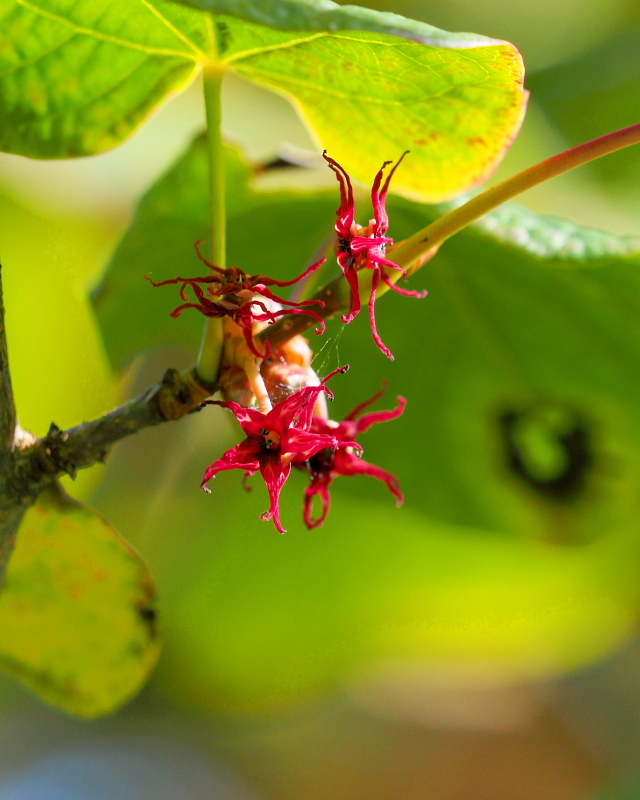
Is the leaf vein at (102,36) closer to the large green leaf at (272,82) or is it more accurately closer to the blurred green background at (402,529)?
the large green leaf at (272,82)

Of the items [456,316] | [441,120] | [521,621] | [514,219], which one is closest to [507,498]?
[456,316]

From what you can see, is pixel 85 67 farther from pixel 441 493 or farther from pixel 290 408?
pixel 441 493

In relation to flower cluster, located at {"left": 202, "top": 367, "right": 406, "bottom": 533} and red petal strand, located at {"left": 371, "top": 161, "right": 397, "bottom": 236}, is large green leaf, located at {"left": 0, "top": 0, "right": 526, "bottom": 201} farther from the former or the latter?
flower cluster, located at {"left": 202, "top": 367, "right": 406, "bottom": 533}

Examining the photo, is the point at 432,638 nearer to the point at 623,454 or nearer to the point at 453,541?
the point at 453,541

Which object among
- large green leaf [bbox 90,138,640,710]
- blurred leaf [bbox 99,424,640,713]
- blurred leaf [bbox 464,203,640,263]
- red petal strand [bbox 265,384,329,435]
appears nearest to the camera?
red petal strand [bbox 265,384,329,435]

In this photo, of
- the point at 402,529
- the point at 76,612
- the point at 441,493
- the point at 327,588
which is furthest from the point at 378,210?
the point at 327,588

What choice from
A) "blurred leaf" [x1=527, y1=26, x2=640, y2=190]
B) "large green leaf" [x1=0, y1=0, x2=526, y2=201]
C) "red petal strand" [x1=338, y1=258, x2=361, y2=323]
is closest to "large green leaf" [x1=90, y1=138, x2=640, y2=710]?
"large green leaf" [x1=0, y1=0, x2=526, y2=201]

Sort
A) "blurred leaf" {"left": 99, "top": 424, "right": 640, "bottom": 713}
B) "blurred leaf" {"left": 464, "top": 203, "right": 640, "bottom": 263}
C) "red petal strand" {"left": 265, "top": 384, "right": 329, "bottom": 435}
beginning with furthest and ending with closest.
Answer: "blurred leaf" {"left": 99, "top": 424, "right": 640, "bottom": 713} → "blurred leaf" {"left": 464, "top": 203, "right": 640, "bottom": 263} → "red petal strand" {"left": 265, "top": 384, "right": 329, "bottom": 435}
